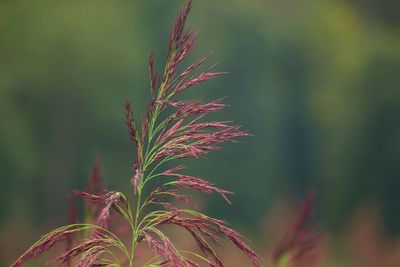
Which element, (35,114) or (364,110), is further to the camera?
(364,110)

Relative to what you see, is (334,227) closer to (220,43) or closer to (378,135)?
(378,135)

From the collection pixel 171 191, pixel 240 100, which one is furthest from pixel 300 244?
pixel 240 100

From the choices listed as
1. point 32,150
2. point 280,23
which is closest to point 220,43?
point 280,23

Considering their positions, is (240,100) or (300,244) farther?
(240,100)

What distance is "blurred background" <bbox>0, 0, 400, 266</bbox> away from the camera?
10516mm

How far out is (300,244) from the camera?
4.57ft

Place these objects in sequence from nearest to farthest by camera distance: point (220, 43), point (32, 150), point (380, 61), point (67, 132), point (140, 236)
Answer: point (140, 236) → point (32, 150) → point (67, 132) → point (380, 61) → point (220, 43)

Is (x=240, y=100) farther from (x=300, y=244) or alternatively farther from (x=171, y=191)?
(x=171, y=191)

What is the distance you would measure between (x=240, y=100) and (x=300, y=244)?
37.0ft

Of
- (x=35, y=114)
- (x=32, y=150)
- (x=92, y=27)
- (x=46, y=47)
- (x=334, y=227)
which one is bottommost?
(x=334, y=227)

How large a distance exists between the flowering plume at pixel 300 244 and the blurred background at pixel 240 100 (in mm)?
8603

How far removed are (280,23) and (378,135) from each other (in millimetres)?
4270

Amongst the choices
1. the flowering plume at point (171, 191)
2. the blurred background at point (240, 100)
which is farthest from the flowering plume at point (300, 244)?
the blurred background at point (240, 100)

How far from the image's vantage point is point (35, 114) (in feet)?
34.5
